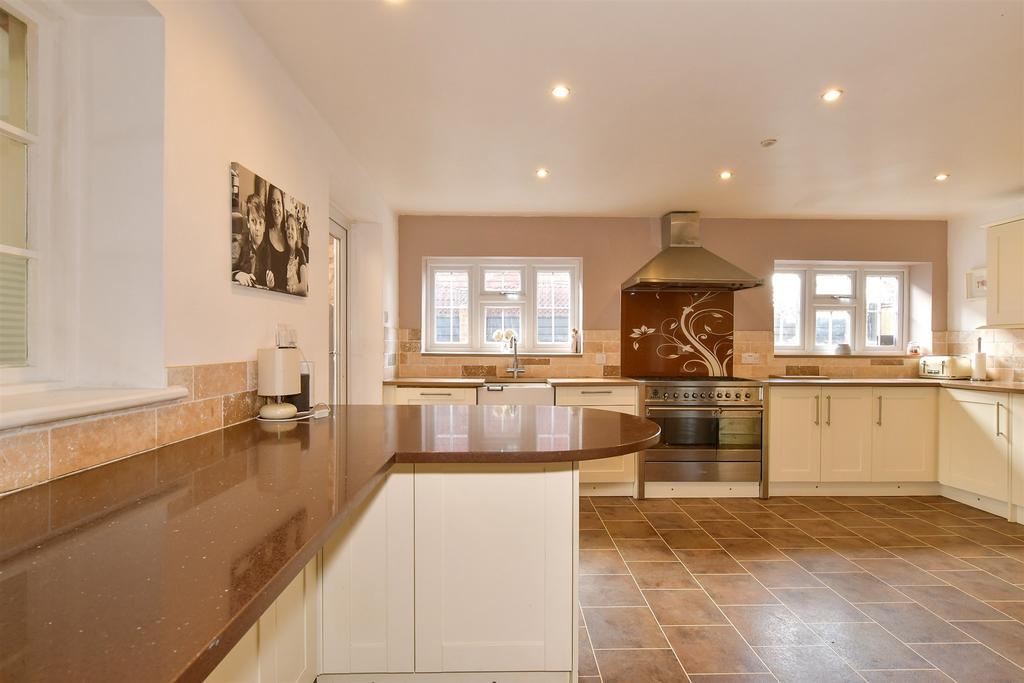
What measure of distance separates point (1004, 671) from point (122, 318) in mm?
3185

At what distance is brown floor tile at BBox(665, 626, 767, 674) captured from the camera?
72.2 inches

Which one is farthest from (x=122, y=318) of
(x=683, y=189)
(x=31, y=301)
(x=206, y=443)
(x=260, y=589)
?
(x=683, y=189)

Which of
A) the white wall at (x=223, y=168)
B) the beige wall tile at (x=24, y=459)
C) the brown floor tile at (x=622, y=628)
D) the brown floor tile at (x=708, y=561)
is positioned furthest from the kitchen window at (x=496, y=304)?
the beige wall tile at (x=24, y=459)

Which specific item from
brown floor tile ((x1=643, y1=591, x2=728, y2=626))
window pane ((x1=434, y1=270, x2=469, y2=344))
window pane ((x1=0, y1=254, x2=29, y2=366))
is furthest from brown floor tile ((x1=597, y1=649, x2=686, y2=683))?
window pane ((x1=434, y1=270, x2=469, y2=344))

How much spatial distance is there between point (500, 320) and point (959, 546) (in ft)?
11.6

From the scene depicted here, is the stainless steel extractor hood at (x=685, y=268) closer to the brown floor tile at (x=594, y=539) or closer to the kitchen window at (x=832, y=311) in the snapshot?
the kitchen window at (x=832, y=311)

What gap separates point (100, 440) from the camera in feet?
3.89

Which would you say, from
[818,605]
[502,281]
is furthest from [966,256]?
[502,281]

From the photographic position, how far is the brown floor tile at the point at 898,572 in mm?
2512

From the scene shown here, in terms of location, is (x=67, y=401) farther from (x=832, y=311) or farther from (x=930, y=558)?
(x=832, y=311)

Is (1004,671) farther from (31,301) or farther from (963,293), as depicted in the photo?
(963,293)

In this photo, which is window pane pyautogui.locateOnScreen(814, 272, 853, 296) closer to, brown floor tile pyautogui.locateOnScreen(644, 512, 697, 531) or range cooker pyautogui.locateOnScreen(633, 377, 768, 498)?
range cooker pyautogui.locateOnScreen(633, 377, 768, 498)

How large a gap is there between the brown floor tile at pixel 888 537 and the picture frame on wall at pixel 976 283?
2.34m

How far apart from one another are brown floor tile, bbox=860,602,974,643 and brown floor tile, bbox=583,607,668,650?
994 mm
